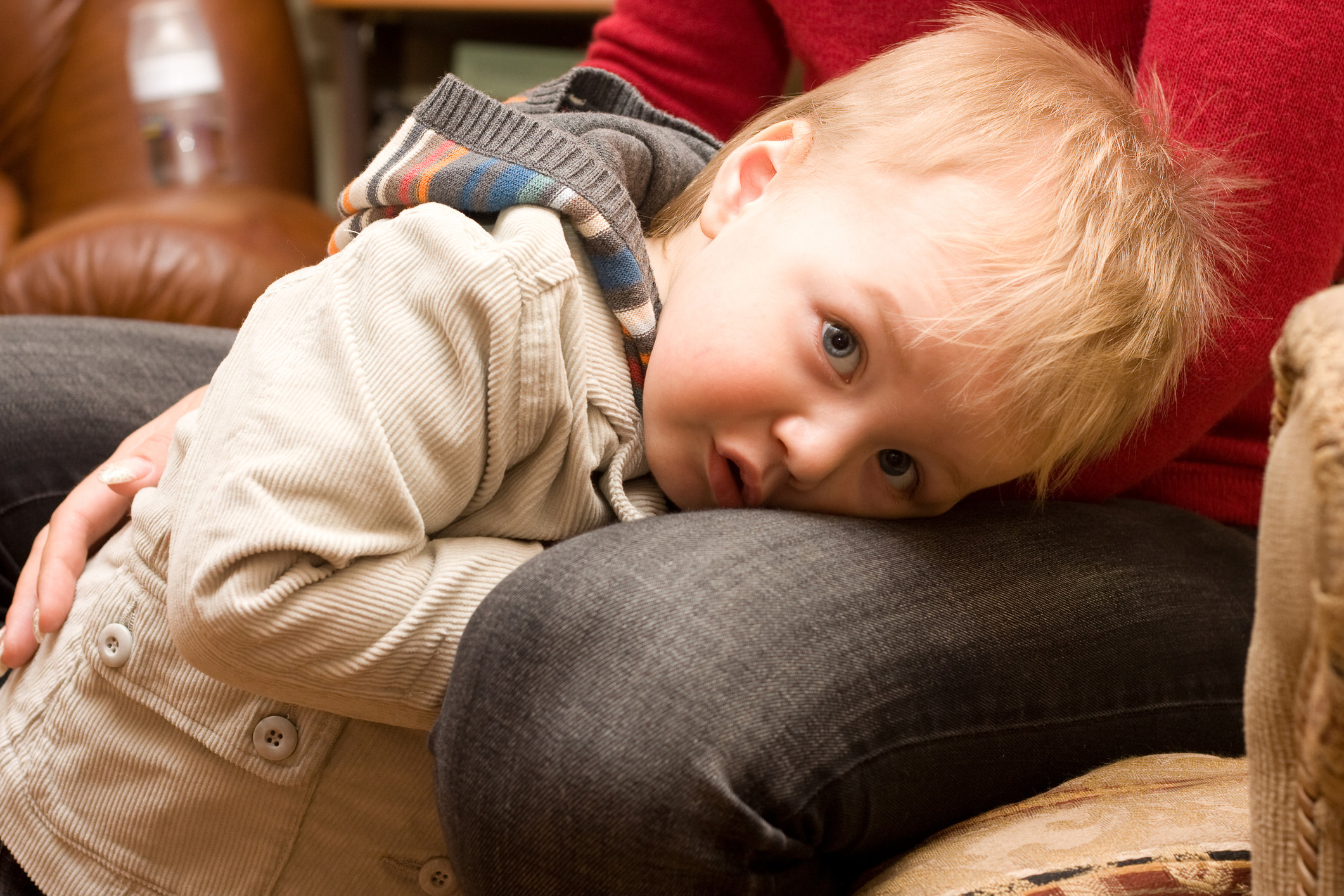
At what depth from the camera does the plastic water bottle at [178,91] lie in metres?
1.75

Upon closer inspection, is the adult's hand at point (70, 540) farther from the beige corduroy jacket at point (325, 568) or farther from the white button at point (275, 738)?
the white button at point (275, 738)

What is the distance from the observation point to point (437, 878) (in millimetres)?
697

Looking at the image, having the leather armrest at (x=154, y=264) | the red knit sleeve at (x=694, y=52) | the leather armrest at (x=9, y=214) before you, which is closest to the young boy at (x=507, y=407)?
the red knit sleeve at (x=694, y=52)

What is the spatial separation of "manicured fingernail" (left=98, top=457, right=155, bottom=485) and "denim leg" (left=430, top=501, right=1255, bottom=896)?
1.26ft

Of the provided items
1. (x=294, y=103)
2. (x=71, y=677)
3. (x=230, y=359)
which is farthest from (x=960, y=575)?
(x=294, y=103)

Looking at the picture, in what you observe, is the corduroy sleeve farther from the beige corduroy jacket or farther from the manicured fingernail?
the manicured fingernail

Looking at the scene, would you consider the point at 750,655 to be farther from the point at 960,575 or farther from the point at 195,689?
the point at 195,689

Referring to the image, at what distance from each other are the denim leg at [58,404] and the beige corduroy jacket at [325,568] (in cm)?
15

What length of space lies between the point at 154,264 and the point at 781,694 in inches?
47.8

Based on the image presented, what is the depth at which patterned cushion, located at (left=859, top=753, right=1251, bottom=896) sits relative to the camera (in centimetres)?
49

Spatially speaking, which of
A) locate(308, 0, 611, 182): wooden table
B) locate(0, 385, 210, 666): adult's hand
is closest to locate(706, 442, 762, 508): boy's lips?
locate(0, 385, 210, 666): adult's hand

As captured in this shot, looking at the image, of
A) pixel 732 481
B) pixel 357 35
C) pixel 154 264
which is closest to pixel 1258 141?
pixel 732 481

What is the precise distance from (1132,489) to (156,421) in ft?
2.86

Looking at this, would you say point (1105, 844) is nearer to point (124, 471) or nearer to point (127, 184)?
point (124, 471)
